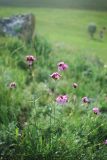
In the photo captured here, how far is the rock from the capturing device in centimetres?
1423

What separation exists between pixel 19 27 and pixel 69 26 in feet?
47.3

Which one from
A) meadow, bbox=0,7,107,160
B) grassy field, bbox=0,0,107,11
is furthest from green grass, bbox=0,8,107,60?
meadow, bbox=0,7,107,160

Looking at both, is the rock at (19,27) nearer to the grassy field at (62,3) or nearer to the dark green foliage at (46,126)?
the dark green foliage at (46,126)

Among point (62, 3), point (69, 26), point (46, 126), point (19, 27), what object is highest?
point (46, 126)

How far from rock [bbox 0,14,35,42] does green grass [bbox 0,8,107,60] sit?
148 inches

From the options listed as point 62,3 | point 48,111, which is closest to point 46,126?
point 48,111

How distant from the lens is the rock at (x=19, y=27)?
14234 mm

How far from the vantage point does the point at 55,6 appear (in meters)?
40.3

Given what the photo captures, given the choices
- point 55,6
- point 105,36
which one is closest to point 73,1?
point 55,6

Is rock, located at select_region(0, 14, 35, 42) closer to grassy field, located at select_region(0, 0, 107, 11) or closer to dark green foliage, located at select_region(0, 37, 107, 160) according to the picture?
dark green foliage, located at select_region(0, 37, 107, 160)

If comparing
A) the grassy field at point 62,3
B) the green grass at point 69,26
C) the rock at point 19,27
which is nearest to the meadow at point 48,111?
the rock at point 19,27

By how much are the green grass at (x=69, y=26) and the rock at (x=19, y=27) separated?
12.4 ft

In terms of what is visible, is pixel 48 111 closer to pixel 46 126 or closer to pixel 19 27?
pixel 46 126

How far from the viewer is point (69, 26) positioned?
2844 cm
